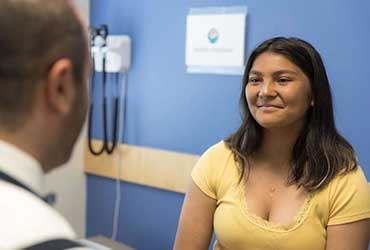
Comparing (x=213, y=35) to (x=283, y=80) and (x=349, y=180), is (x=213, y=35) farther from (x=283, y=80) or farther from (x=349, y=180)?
Answer: (x=349, y=180)

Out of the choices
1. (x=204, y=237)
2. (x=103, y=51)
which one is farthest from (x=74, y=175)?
(x=204, y=237)

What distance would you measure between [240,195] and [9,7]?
1.03m

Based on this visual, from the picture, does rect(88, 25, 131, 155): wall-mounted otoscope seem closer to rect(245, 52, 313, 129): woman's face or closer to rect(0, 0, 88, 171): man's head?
rect(245, 52, 313, 129): woman's face

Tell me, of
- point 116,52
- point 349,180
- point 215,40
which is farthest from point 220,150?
point 116,52

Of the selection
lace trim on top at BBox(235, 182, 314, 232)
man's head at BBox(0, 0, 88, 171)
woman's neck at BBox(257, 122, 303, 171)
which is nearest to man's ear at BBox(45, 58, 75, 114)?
man's head at BBox(0, 0, 88, 171)

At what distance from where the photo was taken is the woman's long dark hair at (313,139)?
4.73 ft

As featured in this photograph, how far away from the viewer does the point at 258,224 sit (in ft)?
4.52

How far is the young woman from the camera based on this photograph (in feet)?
4.50

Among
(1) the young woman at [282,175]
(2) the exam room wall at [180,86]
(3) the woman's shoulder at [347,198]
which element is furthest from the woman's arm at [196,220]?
(2) the exam room wall at [180,86]

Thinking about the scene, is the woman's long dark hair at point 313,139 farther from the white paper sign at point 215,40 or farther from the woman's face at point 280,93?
the white paper sign at point 215,40

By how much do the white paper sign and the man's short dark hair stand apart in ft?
5.14

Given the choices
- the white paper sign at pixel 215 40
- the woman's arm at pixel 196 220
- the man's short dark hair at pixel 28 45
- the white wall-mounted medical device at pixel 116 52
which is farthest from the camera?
the white wall-mounted medical device at pixel 116 52

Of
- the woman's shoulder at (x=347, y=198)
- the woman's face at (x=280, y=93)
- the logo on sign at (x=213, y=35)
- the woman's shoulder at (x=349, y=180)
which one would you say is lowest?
the woman's shoulder at (x=347, y=198)

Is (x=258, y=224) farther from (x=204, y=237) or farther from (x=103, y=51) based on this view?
(x=103, y=51)
